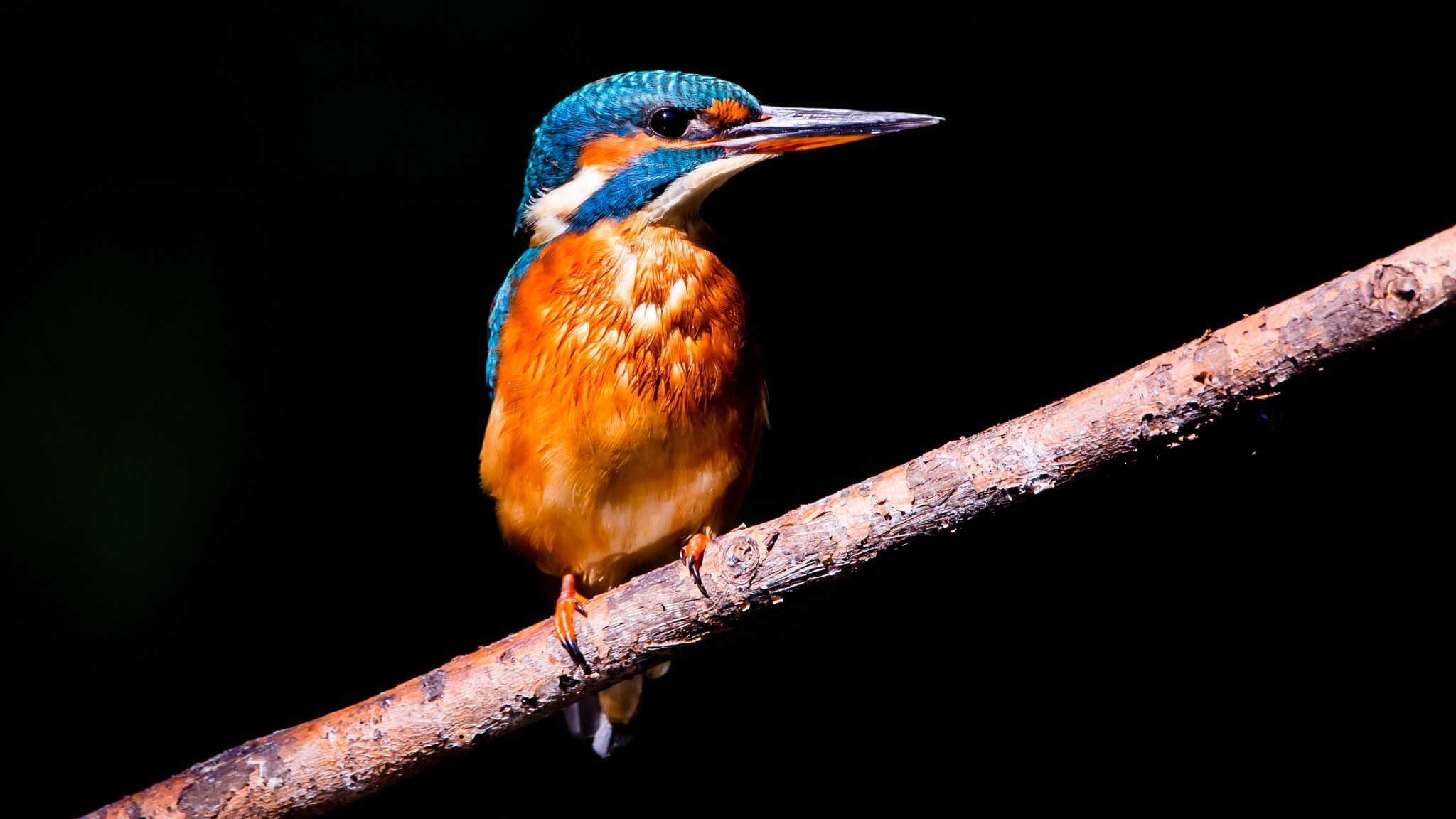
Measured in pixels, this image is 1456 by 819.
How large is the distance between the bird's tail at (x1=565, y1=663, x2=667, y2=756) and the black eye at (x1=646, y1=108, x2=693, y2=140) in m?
0.89

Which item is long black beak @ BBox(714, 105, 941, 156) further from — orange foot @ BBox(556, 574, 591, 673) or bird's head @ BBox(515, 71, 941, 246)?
orange foot @ BBox(556, 574, 591, 673)

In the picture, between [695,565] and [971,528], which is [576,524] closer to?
[695,565]

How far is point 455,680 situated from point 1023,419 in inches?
29.7

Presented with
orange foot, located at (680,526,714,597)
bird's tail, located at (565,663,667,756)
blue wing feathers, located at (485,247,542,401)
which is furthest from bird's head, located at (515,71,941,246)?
bird's tail, located at (565,663,667,756)

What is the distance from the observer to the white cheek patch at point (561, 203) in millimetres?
1561

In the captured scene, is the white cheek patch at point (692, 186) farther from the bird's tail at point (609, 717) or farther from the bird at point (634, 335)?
the bird's tail at point (609, 717)

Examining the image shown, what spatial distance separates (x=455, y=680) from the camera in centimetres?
Answer: 136

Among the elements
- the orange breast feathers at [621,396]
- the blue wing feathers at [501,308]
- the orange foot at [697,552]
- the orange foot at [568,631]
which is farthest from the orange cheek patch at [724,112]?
the orange foot at [568,631]

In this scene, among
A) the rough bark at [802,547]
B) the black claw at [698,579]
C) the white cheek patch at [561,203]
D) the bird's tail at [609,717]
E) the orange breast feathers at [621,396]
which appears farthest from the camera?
the bird's tail at [609,717]

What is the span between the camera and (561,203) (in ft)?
5.26

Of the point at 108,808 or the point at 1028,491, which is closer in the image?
the point at 1028,491

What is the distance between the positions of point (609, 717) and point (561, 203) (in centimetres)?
87

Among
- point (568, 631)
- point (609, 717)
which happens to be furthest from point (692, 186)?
point (609, 717)

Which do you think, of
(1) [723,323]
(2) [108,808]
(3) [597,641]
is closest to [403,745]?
(3) [597,641]
